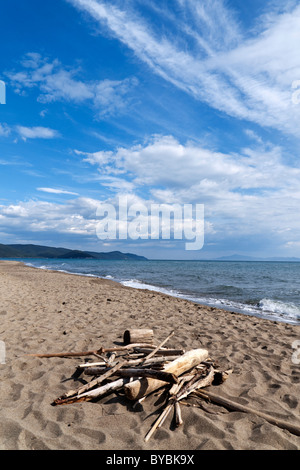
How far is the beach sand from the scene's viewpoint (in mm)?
3383

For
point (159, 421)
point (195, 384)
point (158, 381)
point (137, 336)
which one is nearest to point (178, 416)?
point (159, 421)

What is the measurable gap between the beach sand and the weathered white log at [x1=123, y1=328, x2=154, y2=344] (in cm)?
55

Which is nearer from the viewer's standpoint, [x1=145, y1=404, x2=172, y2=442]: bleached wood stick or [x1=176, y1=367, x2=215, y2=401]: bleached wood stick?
[x1=145, y1=404, x2=172, y2=442]: bleached wood stick

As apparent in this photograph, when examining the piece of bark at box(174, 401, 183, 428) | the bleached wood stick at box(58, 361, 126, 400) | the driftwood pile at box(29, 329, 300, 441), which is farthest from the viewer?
the bleached wood stick at box(58, 361, 126, 400)

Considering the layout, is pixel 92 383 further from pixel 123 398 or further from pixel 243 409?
pixel 243 409

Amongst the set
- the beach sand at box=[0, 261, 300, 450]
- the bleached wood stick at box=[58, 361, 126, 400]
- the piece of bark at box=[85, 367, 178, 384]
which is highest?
the piece of bark at box=[85, 367, 178, 384]

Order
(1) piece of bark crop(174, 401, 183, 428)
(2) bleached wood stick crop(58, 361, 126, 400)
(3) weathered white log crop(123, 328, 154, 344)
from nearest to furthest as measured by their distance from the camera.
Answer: (1) piece of bark crop(174, 401, 183, 428) → (2) bleached wood stick crop(58, 361, 126, 400) → (3) weathered white log crop(123, 328, 154, 344)

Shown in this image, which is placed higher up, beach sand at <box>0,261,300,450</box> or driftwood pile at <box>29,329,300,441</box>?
driftwood pile at <box>29,329,300,441</box>

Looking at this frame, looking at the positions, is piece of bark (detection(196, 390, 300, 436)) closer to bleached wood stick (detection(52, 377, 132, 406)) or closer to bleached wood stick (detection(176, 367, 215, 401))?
bleached wood stick (detection(176, 367, 215, 401))

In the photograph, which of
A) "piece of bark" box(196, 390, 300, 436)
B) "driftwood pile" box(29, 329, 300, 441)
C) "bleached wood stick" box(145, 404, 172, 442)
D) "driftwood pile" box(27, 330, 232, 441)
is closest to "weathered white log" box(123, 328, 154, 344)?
"driftwood pile" box(27, 330, 232, 441)
